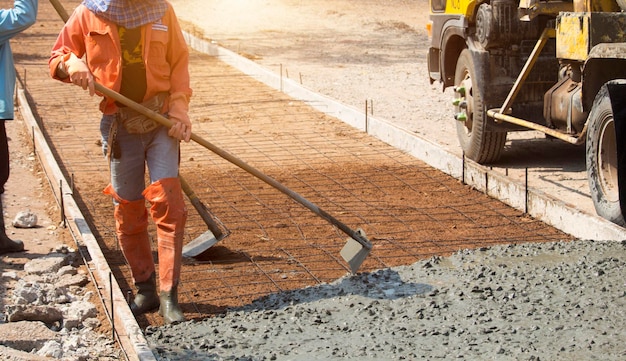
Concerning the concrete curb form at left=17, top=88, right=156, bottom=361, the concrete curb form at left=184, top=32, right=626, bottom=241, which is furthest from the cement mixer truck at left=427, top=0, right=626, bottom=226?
the concrete curb form at left=17, top=88, right=156, bottom=361

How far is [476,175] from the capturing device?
7.32 metres

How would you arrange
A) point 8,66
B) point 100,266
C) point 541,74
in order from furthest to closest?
point 541,74 → point 8,66 → point 100,266

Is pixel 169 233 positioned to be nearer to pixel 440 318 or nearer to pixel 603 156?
pixel 440 318

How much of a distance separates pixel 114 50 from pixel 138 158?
0.55 metres

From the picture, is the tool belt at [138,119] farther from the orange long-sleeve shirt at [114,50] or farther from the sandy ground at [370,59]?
the sandy ground at [370,59]

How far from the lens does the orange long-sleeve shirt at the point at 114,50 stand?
4.64m

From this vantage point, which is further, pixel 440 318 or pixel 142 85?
pixel 142 85

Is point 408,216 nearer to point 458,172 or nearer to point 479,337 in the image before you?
point 458,172

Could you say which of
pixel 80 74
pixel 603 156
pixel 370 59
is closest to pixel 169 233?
pixel 80 74

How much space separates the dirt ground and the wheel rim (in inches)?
16.8

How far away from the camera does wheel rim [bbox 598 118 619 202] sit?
6086mm

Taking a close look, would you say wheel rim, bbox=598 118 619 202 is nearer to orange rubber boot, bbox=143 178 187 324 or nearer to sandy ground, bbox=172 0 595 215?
sandy ground, bbox=172 0 595 215

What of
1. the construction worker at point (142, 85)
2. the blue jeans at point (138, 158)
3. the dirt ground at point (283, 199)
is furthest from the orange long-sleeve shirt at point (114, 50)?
the dirt ground at point (283, 199)

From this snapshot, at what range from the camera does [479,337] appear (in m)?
4.10
